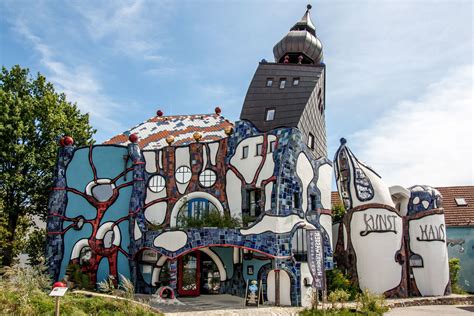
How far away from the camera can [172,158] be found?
16.8 metres

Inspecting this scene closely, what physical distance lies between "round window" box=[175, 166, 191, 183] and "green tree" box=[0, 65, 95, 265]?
6.30 meters

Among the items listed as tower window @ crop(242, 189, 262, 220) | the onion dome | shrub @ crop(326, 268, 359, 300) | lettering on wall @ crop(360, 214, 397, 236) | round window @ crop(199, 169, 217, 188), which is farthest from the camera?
the onion dome

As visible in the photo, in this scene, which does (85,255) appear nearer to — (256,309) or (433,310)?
(256,309)

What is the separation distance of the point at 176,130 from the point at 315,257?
913 cm

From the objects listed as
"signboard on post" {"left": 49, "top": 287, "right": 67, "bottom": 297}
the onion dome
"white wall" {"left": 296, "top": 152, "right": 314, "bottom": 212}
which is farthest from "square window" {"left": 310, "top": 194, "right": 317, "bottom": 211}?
"signboard on post" {"left": 49, "top": 287, "right": 67, "bottom": 297}

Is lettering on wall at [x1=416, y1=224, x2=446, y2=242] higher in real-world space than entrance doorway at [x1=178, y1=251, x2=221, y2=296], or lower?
higher

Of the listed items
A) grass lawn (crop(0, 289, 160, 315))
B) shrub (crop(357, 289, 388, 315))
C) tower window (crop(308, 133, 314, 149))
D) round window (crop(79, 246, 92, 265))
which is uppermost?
tower window (crop(308, 133, 314, 149))

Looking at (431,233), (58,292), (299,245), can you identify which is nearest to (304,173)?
(299,245)

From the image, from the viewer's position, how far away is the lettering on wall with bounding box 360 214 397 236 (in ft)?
55.1

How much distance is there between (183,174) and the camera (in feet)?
54.7

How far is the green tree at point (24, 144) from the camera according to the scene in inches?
687

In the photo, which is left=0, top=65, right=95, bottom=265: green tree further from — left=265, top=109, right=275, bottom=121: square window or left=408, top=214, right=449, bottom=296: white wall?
left=408, top=214, right=449, bottom=296: white wall

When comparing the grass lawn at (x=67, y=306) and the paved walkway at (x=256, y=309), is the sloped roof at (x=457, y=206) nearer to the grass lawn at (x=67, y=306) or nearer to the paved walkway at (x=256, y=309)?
the paved walkway at (x=256, y=309)

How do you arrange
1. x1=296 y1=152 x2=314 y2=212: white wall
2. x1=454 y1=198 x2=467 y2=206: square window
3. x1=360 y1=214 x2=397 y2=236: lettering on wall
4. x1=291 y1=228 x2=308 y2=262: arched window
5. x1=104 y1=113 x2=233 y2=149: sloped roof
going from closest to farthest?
x1=291 y1=228 x2=308 y2=262: arched window, x1=296 y1=152 x2=314 y2=212: white wall, x1=360 y1=214 x2=397 y2=236: lettering on wall, x1=104 y1=113 x2=233 y2=149: sloped roof, x1=454 y1=198 x2=467 y2=206: square window
